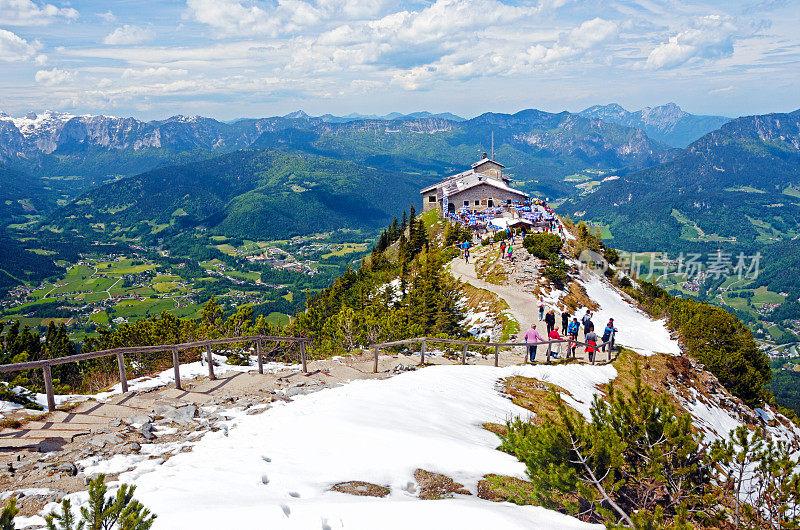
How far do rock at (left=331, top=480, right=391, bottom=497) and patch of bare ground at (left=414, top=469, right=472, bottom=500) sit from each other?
60 centimetres

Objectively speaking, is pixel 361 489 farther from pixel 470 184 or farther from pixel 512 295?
pixel 470 184

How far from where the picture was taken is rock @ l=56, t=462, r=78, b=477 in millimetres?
7121

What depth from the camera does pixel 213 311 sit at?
23.2 metres

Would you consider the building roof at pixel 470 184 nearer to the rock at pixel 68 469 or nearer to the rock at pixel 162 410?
the rock at pixel 162 410

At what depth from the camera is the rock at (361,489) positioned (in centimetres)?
683

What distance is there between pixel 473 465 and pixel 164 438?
5989 mm

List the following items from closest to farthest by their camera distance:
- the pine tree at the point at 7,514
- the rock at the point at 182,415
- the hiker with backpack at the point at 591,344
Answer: the pine tree at the point at 7,514 → the rock at the point at 182,415 → the hiker with backpack at the point at 591,344

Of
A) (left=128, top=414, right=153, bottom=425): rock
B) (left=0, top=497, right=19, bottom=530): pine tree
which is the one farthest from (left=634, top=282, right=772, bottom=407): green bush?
(left=0, top=497, right=19, bottom=530): pine tree

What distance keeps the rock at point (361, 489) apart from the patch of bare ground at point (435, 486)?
60 centimetres

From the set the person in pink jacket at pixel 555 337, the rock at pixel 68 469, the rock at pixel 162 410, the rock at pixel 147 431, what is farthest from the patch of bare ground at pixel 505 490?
the person in pink jacket at pixel 555 337

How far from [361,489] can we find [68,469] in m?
4.73

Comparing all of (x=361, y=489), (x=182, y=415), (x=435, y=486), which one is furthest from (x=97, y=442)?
(x=435, y=486)

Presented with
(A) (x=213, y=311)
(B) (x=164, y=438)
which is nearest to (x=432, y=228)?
(A) (x=213, y=311)

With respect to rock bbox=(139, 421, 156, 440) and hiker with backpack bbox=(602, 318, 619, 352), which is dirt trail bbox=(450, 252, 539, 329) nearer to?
hiker with backpack bbox=(602, 318, 619, 352)
